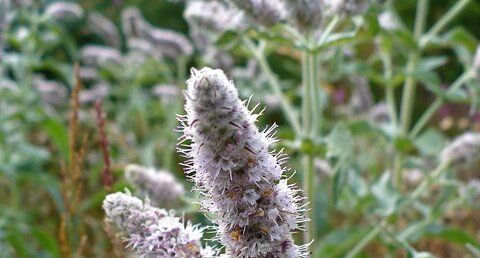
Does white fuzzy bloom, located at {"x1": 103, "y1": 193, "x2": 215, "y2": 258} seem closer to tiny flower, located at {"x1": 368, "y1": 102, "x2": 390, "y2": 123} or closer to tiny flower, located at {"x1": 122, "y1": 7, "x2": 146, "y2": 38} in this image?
tiny flower, located at {"x1": 122, "y1": 7, "x2": 146, "y2": 38}

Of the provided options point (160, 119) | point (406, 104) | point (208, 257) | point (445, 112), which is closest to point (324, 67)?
point (160, 119)

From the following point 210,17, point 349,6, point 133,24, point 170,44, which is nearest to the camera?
point 349,6

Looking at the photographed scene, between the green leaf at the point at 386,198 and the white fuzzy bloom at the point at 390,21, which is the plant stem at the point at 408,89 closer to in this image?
the white fuzzy bloom at the point at 390,21

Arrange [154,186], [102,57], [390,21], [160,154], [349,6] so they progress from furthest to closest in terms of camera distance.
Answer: [160,154] → [102,57] → [390,21] → [349,6] → [154,186]

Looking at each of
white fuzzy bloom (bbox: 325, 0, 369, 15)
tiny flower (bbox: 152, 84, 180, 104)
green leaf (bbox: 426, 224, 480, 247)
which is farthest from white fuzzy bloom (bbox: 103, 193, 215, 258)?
tiny flower (bbox: 152, 84, 180, 104)

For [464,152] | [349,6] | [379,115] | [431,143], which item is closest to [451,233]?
[464,152]

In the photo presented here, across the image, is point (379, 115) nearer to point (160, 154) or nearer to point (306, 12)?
point (160, 154)

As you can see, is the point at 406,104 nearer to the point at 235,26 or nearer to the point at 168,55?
the point at 235,26
